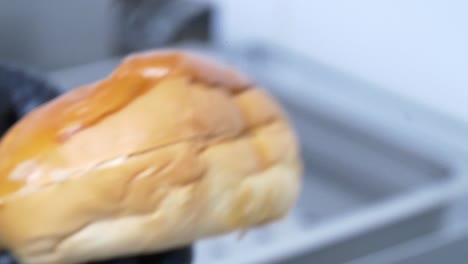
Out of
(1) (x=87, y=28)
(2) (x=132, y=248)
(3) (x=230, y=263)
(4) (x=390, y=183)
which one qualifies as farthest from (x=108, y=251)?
(1) (x=87, y=28)

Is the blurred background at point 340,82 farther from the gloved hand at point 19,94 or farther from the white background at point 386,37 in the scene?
the gloved hand at point 19,94

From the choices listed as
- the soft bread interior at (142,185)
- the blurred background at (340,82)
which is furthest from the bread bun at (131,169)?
the blurred background at (340,82)

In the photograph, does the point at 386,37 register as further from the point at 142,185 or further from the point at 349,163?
the point at 142,185

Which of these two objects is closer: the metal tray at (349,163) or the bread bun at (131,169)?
the bread bun at (131,169)

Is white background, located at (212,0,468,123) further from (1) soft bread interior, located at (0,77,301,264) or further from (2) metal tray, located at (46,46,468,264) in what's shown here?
(1) soft bread interior, located at (0,77,301,264)

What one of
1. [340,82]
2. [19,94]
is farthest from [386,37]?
[19,94]

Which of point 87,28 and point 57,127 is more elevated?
point 87,28

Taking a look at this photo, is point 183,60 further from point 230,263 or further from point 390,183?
point 390,183
